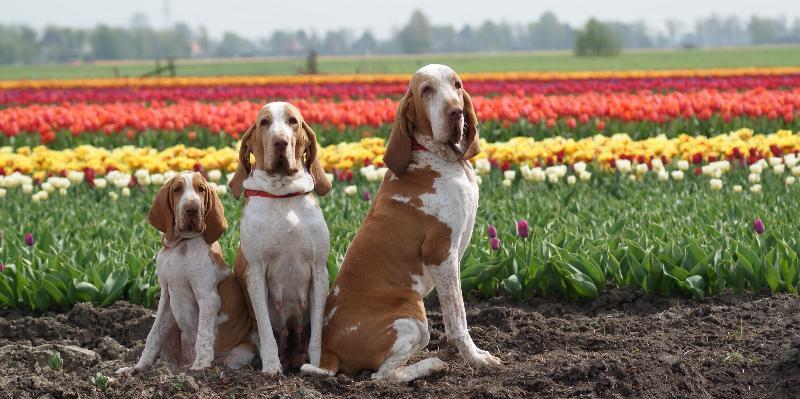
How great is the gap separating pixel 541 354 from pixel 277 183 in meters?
1.63

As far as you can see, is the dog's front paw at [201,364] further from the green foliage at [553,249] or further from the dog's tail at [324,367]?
the green foliage at [553,249]

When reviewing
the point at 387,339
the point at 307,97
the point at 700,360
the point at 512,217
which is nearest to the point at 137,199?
the point at 512,217

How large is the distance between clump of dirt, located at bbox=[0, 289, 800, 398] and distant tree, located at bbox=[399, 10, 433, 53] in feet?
533

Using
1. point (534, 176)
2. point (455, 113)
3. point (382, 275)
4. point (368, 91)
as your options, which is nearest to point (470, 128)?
point (455, 113)

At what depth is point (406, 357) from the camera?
189 inches

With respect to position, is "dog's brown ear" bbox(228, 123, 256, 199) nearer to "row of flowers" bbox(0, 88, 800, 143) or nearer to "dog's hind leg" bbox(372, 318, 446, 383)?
"dog's hind leg" bbox(372, 318, 446, 383)

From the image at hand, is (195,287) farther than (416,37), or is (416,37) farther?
(416,37)

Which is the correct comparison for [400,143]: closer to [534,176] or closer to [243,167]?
[243,167]

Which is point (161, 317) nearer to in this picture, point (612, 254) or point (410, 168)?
point (410, 168)

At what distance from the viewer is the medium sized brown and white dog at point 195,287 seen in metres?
4.63

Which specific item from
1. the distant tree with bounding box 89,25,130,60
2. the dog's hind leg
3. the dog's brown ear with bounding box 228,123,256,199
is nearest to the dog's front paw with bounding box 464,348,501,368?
the dog's hind leg

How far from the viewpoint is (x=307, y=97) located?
80.1 feet

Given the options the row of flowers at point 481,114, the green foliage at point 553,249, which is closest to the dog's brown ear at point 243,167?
the green foliage at point 553,249

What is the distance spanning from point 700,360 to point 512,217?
3160 mm
